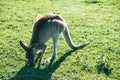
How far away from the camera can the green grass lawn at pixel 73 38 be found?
6.53 m

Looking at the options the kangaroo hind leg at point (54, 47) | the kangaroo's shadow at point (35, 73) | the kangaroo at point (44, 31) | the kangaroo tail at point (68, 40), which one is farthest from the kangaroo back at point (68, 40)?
the kangaroo's shadow at point (35, 73)

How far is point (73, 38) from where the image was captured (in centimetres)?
783

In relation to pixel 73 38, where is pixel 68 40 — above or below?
above

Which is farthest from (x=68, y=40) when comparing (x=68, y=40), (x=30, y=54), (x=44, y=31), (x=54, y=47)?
(x=30, y=54)

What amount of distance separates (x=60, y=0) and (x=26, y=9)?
120 centimetres

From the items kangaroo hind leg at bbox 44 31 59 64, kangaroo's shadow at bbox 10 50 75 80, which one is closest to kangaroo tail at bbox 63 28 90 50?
kangaroo hind leg at bbox 44 31 59 64

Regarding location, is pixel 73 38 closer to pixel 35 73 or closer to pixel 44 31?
pixel 44 31

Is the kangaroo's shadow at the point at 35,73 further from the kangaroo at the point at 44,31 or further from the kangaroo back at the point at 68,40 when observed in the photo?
the kangaroo back at the point at 68,40

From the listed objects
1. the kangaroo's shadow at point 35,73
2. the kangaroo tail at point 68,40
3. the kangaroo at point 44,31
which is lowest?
the kangaroo's shadow at point 35,73

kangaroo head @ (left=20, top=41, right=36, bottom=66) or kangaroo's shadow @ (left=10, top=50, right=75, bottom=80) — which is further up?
kangaroo head @ (left=20, top=41, right=36, bottom=66)

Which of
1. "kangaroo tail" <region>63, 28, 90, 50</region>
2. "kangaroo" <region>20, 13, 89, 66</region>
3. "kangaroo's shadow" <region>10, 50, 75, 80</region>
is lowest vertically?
"kangaroo's shadow" <region>10, 50, 75, 80</region>

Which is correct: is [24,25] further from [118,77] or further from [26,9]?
[118,77]

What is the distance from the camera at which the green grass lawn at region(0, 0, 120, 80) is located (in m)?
6.53

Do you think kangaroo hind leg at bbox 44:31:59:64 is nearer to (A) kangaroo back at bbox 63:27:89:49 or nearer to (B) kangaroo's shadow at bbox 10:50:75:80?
(B) kangaroo's shadow at bbox 10:50:75:80
